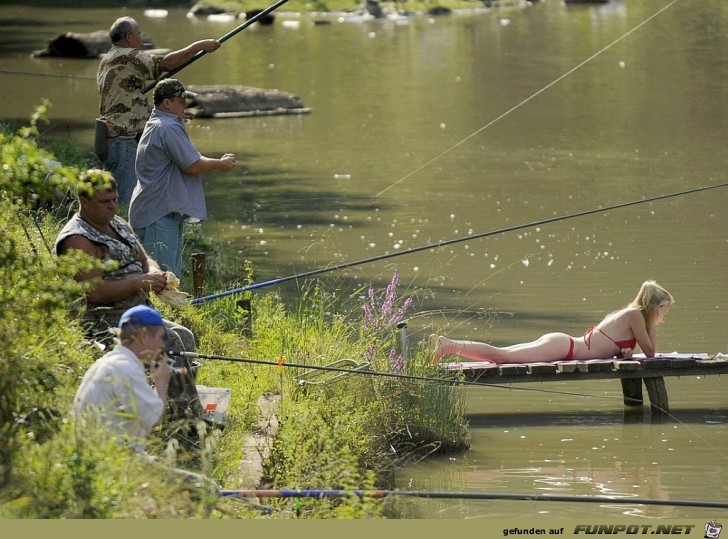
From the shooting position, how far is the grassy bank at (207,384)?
15.7 ft

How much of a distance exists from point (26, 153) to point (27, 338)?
2.28 feet

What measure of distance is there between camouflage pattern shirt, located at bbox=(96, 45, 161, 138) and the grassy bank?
0.65m

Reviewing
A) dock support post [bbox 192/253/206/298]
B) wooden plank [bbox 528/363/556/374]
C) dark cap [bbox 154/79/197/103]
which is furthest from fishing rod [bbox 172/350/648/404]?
dark cap [bbox 154/79/197/103]

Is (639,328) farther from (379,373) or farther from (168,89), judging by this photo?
(168,89)

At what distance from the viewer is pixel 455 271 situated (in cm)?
1243

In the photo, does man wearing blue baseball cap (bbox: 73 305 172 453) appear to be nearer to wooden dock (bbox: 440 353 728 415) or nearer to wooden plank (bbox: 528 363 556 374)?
wooden dock (bbox: 440 353 728 415)

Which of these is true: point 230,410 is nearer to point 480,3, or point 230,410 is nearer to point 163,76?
point 163,76

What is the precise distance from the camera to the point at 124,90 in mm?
9312

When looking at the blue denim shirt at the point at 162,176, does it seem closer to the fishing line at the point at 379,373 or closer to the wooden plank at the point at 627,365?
the fishing line at the point at 379,373

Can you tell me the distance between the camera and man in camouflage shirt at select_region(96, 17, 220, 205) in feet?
30.3

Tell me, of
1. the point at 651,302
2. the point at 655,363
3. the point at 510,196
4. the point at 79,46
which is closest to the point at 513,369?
the point at 655,363

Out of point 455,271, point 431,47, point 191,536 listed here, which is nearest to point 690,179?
point 455,271

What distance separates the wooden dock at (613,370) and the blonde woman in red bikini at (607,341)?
0.10 metres

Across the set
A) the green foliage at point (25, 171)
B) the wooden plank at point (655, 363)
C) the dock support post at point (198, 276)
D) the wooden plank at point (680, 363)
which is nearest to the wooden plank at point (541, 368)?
the wooden plank at point (655, 363)
